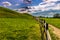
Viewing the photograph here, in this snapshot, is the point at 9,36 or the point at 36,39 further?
the point at 9,36

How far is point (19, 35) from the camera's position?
28.4 meters

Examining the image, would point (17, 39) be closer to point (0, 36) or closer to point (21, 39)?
point (21, 39)

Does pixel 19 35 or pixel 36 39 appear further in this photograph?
pixel 19 35

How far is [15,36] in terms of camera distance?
27.7 m

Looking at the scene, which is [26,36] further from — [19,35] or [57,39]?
[57,39]

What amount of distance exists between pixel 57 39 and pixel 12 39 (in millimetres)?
5918

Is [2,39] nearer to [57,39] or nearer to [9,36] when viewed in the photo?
[9,36]

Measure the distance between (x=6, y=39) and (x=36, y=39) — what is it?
3.88 m

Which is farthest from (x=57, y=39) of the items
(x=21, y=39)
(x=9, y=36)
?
(x=9, y=36)

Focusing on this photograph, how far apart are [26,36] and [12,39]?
219 cm

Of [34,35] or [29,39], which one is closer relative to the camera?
[29,39]

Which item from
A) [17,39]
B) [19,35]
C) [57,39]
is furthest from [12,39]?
[57,39]

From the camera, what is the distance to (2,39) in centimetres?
2609

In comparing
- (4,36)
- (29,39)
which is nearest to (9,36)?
(4,36)
